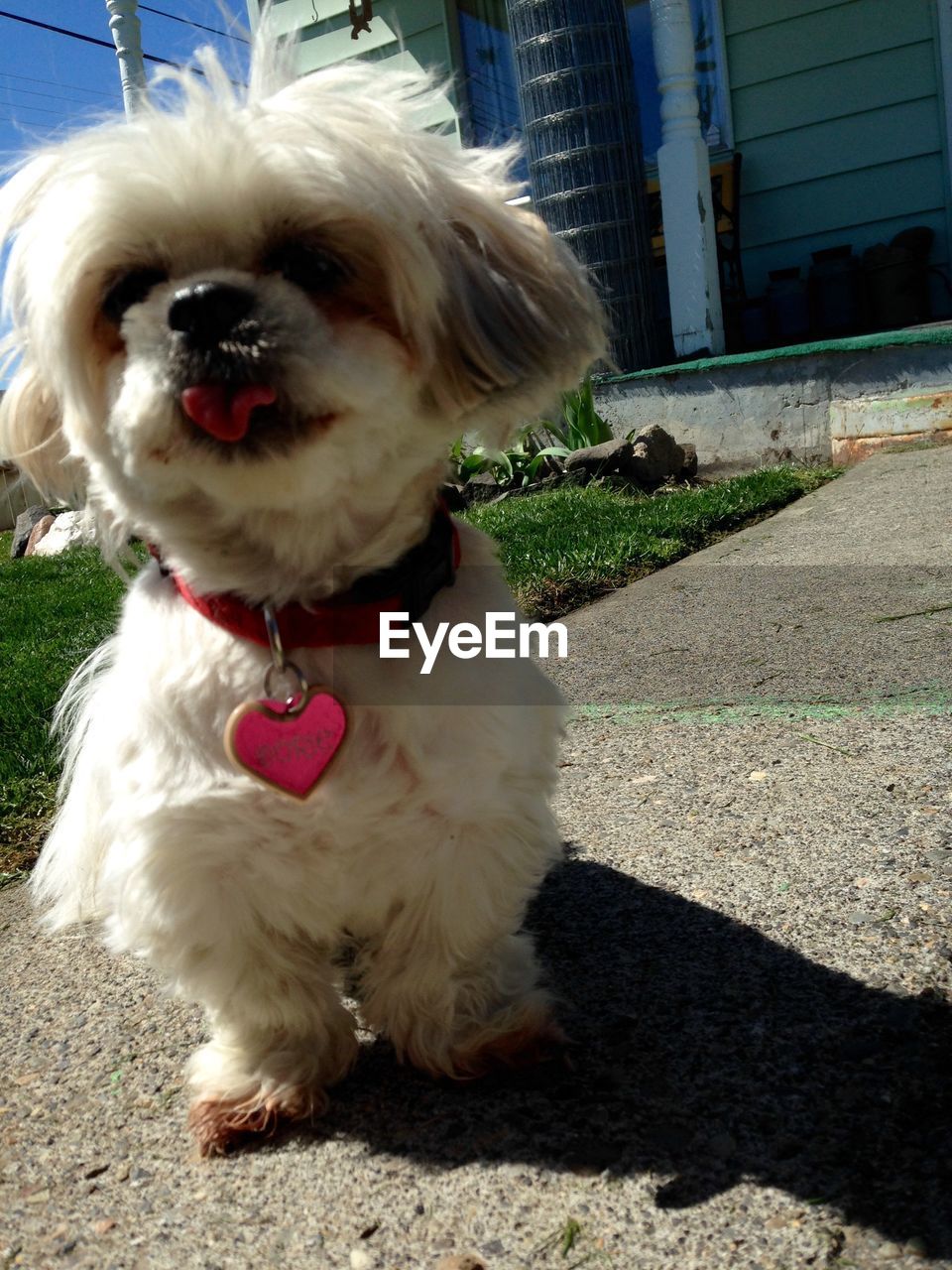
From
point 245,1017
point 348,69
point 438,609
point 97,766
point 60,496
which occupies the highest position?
point 348,69

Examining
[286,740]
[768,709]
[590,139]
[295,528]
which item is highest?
[590,139]

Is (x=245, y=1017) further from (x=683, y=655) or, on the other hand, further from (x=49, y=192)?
(x=683, y=655)

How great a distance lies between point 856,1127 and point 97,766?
1.29 m

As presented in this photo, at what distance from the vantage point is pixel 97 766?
1922 millimetres

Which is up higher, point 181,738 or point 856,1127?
point 181,738

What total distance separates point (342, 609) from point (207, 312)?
47 cm

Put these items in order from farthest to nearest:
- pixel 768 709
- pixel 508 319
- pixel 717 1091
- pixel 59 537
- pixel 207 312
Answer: pixel 59 537, pixel 768 709, pixel 508 319, pixel 717 1091, pixel 207 312

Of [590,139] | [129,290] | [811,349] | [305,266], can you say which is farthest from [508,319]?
[590,139]

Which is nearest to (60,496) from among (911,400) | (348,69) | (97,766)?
(97,766)

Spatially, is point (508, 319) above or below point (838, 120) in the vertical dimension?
below

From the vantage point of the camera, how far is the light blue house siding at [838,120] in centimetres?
834

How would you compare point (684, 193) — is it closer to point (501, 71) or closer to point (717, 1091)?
point (501, 71)

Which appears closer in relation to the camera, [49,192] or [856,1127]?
[856,1127]

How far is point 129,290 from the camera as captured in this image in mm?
1657
